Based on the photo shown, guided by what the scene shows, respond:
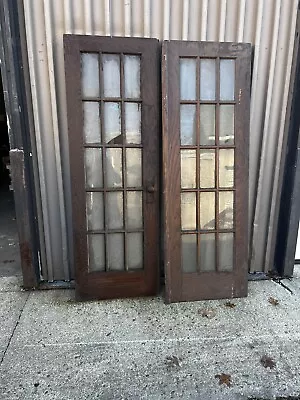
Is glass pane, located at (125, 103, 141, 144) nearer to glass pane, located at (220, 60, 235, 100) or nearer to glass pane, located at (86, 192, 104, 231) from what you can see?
glass pane, located at (86, 192, 104, 231)

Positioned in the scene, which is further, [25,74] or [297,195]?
[297,195]

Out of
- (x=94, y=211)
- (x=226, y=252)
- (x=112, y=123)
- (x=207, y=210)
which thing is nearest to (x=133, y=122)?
(x=112, y=123)

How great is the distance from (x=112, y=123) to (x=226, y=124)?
913 millimetres

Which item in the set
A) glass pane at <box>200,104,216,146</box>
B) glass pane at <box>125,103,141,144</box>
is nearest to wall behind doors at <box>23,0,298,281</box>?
glass pane at <box>200,104,216,146</box>

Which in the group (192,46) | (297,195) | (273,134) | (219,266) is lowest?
(219,266)

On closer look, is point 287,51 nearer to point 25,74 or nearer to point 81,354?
point 25,74

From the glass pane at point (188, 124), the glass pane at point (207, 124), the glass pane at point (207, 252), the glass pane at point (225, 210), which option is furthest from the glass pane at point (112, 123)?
the glass pane at point (207, 252)

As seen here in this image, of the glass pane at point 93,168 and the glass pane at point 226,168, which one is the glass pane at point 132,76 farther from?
the glass pane at point 226,168

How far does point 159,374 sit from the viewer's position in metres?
1.75

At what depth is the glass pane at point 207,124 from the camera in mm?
2349

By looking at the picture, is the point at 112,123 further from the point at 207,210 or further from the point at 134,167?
the point at 207,210

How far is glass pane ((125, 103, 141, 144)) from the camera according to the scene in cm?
234

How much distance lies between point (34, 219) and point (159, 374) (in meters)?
1.61

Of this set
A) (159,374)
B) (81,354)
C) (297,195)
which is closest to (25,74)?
(81,354)
